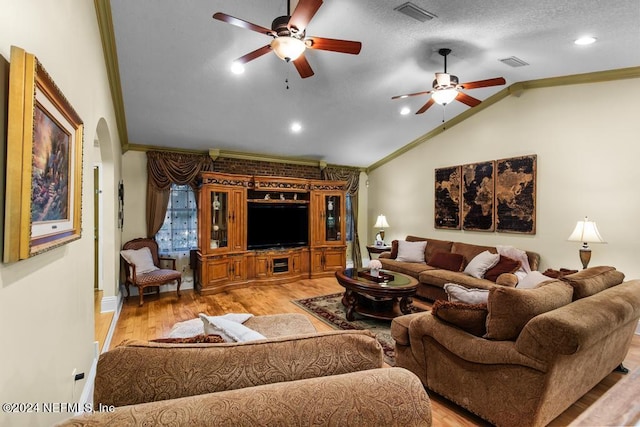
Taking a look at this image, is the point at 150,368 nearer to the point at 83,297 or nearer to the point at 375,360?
the point at 375,360

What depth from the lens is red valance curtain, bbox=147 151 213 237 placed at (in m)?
5.05

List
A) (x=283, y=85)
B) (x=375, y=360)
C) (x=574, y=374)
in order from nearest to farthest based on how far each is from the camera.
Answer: (x=375, y=360)
(x=574, y=374)
(x=283, y=85)

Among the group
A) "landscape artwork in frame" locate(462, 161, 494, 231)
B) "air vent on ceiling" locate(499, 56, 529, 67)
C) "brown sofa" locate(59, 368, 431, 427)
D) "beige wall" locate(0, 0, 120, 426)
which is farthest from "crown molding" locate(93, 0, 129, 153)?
"landscape artwork in frame" locate(462, 161, 494, 231)

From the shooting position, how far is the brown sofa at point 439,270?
168 inches

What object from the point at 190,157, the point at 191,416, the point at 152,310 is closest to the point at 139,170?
the point at 190,157

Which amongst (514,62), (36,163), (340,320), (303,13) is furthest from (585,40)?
(36,163)

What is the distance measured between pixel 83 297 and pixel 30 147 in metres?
1.46

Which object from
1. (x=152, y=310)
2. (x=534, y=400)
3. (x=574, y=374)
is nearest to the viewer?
(x=534, y=400)

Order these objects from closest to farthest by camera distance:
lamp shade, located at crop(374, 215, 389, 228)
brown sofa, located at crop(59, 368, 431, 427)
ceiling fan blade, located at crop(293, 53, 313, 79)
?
brown sofa, located at crop(59, 368, 431, 427) < ceiling fan blade, located at crop(293, 53, 313, 79) < lamp shade, located at crop(374, 215, 389, 228)

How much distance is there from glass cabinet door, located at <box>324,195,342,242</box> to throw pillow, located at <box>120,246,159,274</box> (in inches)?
127

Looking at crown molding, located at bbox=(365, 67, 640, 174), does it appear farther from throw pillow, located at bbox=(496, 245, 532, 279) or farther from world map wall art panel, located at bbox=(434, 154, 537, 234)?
throw pillow, located at bbox=(496, 245, 532, 279)

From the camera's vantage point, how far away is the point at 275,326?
2.35m

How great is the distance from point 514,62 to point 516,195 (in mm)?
1885

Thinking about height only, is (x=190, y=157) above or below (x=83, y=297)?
above
